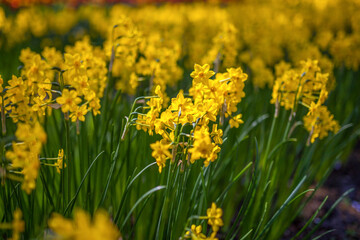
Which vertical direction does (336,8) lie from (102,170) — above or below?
above

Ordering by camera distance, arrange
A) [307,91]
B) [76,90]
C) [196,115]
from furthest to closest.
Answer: [307,91] < [76,90] < [196,115]

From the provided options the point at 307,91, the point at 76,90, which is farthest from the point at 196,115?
the point at 307,91

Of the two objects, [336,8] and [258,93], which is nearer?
[258,93]

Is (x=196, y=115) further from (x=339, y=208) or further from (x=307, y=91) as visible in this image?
(x=339, y=208)

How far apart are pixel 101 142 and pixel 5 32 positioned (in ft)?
12.9

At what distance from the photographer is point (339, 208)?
3.00 meters

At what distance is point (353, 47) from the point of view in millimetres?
4117

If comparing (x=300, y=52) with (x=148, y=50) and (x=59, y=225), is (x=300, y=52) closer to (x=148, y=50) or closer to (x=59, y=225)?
(x=148, y=50)

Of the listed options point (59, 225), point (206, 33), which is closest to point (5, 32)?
point (206, 33)

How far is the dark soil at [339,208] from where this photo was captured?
8.79ft

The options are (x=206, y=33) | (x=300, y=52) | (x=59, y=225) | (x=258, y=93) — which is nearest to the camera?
(x=59, y=225)

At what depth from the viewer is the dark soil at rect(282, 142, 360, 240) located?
2.68 m

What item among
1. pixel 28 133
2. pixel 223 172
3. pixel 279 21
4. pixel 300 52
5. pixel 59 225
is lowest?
pixel 223 172

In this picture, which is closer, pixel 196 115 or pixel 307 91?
pixel 196 115
